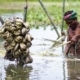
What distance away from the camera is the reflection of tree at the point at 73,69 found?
659 cm

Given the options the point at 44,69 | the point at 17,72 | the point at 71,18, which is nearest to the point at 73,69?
the point at 44,69

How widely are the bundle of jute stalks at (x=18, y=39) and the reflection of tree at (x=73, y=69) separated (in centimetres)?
63

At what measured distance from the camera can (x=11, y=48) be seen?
719 centimetres

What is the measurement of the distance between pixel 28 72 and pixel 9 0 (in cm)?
2347

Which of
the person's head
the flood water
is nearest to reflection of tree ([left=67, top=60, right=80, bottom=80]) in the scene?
the flood water

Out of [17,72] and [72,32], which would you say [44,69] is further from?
[72,32]

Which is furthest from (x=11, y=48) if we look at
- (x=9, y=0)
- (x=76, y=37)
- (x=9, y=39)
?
(x=9, y=0)

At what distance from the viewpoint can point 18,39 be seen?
280 inches

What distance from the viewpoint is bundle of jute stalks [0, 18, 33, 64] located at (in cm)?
711

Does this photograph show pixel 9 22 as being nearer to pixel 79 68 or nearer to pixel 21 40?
pixel 21 40

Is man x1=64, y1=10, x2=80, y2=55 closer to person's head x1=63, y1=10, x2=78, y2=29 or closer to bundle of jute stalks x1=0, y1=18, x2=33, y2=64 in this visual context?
→ person's head x1=63, y1=10, x2=78, y2=29

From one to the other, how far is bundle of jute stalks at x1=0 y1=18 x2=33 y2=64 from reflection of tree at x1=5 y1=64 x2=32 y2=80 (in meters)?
0.13

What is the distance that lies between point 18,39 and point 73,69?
0.91 metres

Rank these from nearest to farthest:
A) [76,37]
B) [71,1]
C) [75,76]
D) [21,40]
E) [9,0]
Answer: [75,76] < [21,40] < [76,37] < [71,1] < [9,0]
